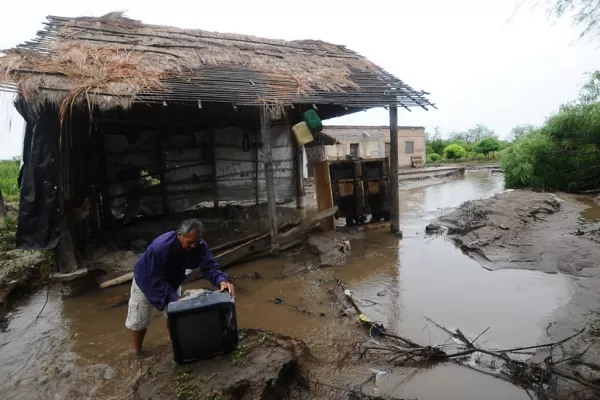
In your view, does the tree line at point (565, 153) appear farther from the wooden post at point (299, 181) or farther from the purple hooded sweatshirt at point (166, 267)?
the purple hooded sweatshirt at point (166, 267)

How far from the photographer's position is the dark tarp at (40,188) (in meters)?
5.81

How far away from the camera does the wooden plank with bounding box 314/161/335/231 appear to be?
8.38 metres

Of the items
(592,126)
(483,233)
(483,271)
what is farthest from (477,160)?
Answer: (483,271)

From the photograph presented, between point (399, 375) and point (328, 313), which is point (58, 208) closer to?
point (328, 313)

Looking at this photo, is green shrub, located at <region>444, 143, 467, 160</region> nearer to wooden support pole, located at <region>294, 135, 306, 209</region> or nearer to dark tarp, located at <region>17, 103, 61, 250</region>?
wooden support pole, located at <region>294, 135, 306, 209</region>

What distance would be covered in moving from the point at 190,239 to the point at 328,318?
2376 millimetres

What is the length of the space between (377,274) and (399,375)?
305 centimetres

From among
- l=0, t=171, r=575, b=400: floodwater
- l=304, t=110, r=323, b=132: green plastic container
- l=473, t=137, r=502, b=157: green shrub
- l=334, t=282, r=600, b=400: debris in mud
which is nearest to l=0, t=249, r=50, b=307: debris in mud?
l=0, t=171, r=575, b=400: floodwater

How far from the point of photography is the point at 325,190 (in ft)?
27.8

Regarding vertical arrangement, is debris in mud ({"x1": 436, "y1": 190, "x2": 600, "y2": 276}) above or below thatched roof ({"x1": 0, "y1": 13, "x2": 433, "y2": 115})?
below

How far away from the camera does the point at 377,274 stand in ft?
21.0

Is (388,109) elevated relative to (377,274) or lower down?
elevated

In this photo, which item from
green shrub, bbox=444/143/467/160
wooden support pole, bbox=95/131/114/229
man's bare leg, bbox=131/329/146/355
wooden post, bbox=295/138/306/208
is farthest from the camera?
green shrub, bbox=444/143/467/160

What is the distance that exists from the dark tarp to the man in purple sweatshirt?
3360 mm
